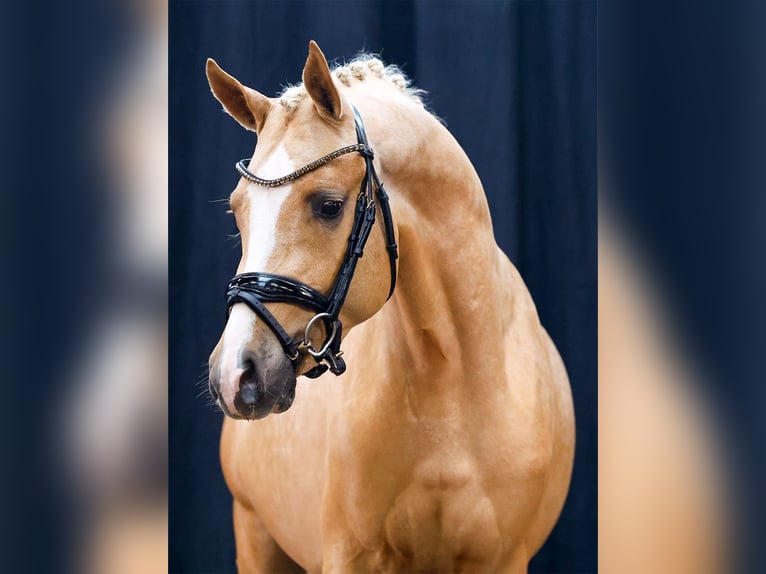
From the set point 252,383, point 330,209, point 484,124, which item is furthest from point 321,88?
point 484,124

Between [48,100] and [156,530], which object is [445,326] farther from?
[48,100]

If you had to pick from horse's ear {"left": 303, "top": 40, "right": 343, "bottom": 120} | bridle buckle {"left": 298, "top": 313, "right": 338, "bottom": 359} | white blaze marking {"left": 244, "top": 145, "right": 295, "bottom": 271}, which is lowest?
bridle buckle {"left": 298, "top": 313, "right": 338, "bottom": 359}

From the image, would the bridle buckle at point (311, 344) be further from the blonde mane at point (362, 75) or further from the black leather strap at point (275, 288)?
the blonde mane at point (362, 75)

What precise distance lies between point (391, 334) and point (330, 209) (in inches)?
11.2

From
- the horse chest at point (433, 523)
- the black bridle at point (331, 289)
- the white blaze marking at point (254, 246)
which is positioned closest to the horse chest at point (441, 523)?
the horse chest at point (433, 523)

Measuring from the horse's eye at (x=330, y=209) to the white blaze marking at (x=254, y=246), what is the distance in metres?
0.05

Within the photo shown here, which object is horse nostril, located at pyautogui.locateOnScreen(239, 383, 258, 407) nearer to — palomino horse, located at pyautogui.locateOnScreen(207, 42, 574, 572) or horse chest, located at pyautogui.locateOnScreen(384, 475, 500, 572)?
palomino horse, located at pyautogui.locateOnScreen(207, 42, 574, 572)

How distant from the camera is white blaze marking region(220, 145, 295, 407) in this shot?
100 centimetres

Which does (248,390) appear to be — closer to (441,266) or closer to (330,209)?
(330,209)

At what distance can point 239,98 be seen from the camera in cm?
121

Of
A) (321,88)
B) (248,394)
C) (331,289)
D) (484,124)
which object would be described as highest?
(484,124)

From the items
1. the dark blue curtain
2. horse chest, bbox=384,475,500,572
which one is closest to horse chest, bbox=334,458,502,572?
horse chest, bbox=384,475,500,572

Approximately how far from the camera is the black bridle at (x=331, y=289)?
103 centimetres

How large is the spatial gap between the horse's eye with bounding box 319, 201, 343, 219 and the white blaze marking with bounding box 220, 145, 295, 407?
51mm
